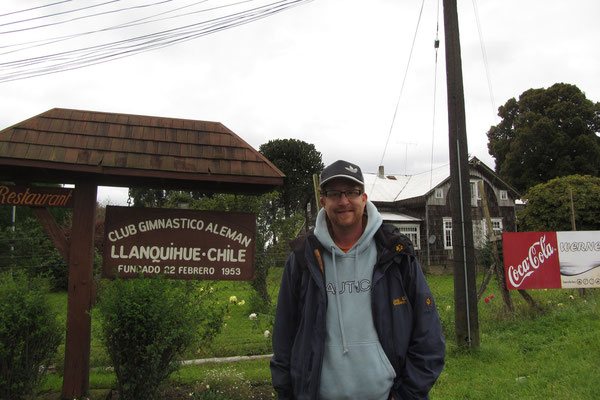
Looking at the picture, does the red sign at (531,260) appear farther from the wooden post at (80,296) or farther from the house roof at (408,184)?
the house roof at (408,184)

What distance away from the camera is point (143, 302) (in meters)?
3.97

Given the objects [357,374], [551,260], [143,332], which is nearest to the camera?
[357,374]

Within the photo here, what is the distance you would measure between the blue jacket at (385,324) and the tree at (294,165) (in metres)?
34.9

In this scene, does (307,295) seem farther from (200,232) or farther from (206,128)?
(206,128)

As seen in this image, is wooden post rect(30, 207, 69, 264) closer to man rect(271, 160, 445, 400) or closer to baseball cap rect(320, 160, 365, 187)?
man rect(271, 160, 445, 400)

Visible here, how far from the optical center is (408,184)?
35750mm

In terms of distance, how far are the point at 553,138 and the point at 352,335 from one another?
123ft

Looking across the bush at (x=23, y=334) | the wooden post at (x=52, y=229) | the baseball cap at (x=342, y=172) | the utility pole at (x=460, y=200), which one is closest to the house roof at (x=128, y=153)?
the wooden post at (x=52, y=229)

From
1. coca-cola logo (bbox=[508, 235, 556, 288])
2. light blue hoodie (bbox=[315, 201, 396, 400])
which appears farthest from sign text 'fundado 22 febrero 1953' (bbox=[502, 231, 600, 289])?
light blue hoodie (bbox=[315, 201, 396, 400])

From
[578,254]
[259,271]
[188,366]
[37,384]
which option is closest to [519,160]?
[578,254]

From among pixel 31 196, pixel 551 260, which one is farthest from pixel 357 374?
pixel 551 260

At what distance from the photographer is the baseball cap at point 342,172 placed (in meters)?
2.40

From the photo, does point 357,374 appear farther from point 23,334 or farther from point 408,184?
point 408,184

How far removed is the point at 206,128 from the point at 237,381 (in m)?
Result: 2.94
